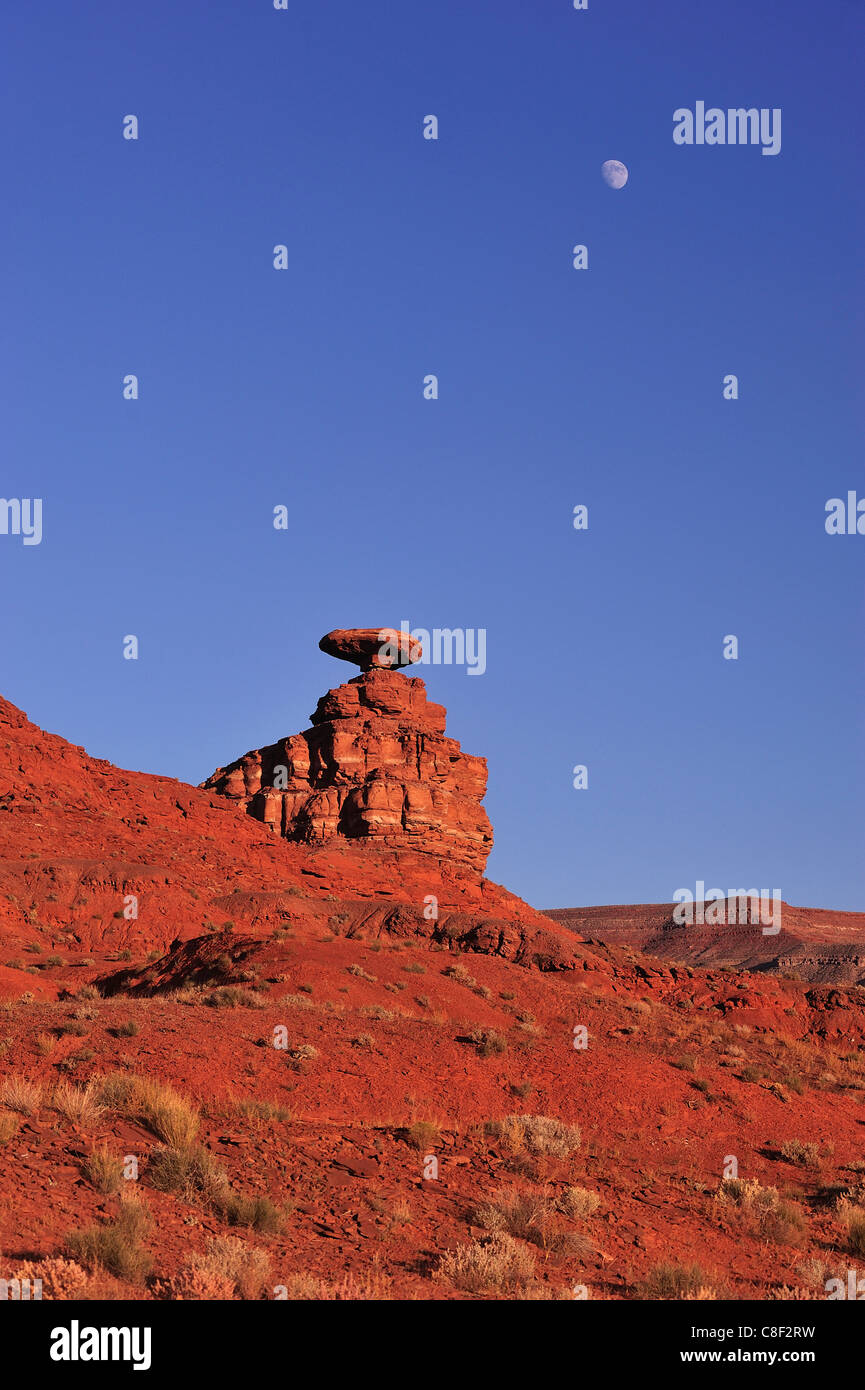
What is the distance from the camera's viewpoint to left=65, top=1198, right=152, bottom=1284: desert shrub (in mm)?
8727

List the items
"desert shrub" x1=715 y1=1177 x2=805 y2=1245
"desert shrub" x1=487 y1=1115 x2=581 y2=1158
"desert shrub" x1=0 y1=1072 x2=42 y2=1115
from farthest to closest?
1. "desert shrub" x1=487 y1=1115 x2=581 y2=1158
2. "desert shrub" x1=715 y1=1177 x2=805 y2=1245
3. "desert shrub" x1=0 y1=1072 x2=42 y2=1115

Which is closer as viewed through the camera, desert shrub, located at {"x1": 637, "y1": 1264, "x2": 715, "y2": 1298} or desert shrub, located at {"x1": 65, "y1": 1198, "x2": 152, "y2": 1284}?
desert shrub, located at {"x1": 65, "y1": 1198, "x2": 152, "y2": 1284}

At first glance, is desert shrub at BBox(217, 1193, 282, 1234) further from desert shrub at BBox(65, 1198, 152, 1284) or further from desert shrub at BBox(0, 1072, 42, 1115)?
desert shrub at BBox(0, 1072, 42, 1115)

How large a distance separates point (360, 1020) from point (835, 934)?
94893mm

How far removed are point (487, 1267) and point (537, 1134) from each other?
497 cm

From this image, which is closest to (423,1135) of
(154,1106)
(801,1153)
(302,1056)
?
(302,1056)

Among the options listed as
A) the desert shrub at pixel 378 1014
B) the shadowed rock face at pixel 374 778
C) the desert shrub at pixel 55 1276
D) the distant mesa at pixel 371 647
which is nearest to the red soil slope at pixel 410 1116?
the desert shrub at pixel 55 1276

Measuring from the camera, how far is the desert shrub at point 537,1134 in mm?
14273

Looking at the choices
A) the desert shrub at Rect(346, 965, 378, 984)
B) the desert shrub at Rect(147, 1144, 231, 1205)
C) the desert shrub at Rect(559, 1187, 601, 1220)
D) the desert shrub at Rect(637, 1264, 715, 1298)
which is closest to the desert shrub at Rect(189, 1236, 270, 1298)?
the desert shrub at Rect(147, 1144, 231, 1205)

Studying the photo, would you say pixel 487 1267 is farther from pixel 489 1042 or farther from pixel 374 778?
pixel 374 778

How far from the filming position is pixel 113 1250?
8.84 meters

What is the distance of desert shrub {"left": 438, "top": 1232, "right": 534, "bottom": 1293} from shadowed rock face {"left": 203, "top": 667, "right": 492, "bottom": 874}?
1976 inches
